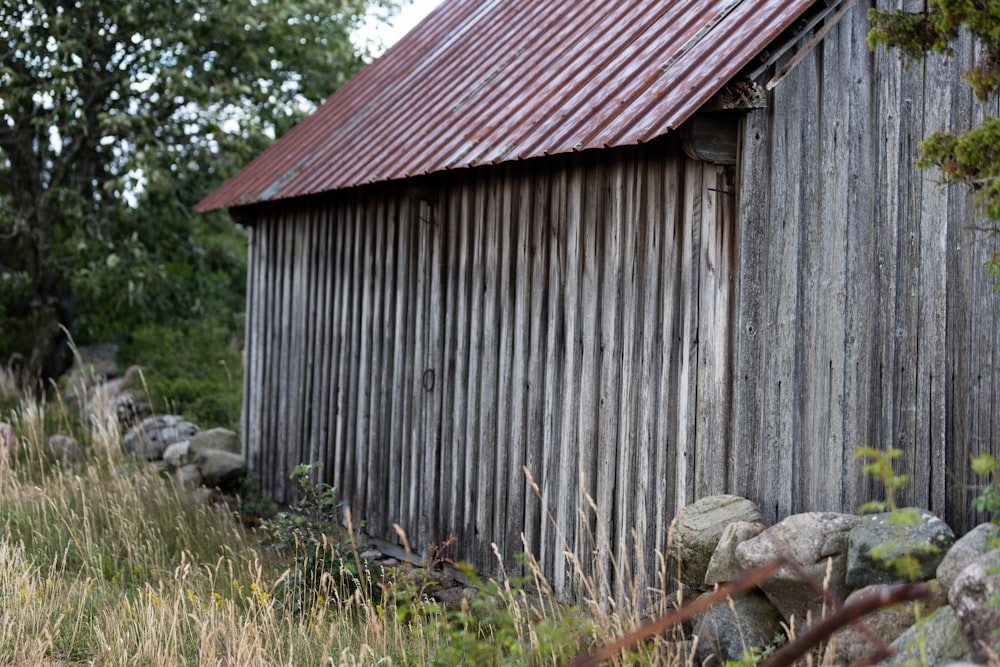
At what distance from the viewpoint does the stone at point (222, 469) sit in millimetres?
11133

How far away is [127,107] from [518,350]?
1040 cm

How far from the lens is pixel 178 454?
12.1 m

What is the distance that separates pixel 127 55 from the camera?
15406 millimetres

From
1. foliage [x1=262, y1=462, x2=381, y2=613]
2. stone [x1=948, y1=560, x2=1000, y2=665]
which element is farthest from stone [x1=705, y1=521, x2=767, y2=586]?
foliage [x1=262, y1=462, x2=381, y2=613]

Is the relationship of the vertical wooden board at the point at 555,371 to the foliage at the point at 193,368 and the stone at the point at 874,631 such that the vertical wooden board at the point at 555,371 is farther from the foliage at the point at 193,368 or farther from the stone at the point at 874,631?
the foliage at the point at 193,368

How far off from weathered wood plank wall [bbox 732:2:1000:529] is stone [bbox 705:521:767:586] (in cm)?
50

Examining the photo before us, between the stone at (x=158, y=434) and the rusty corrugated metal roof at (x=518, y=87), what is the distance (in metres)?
3.00

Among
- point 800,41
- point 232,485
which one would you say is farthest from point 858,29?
point 232,485

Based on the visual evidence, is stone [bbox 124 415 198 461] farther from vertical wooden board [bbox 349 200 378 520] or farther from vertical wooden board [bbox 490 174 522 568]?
vertical wooden board [bbox 490 174 522 568]

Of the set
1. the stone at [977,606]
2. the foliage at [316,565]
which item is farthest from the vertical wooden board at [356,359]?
the stone at [977,606]

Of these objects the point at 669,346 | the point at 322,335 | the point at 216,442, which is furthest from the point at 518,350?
the point at 216,442

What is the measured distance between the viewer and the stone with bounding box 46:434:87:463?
11.3 metres

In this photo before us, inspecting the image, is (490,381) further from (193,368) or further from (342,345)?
(193,368)

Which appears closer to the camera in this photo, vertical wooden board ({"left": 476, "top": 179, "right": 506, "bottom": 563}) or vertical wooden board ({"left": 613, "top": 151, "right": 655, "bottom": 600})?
vertical wooden board ({"left": 613, "top": 151, "right": 655, "bottom": 600})
